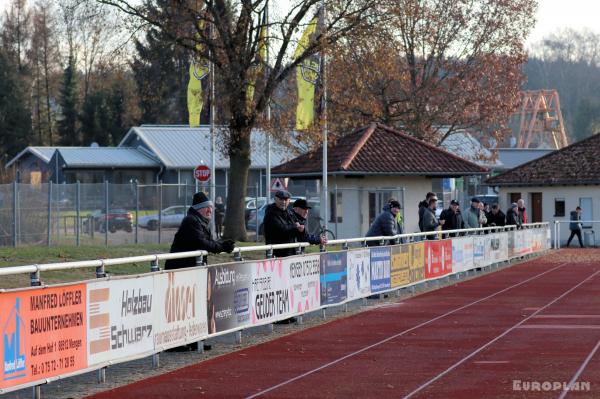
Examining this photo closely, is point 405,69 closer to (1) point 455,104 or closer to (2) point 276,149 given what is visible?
(1) point 455,104

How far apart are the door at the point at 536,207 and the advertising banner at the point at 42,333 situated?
50466 millimetres

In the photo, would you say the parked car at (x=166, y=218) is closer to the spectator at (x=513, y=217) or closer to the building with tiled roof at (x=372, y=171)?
the building with tiled roof at (x=372, y=171)

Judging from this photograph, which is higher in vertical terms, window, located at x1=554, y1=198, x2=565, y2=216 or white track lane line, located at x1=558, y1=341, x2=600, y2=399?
window, located at x1=554, y1=198, x2=565, y2=216

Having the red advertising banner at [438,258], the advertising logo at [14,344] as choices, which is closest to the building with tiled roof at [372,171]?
the red advertising banner at [438,258]

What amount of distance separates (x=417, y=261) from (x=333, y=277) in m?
5.77

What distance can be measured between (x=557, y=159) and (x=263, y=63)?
29980 millimetres

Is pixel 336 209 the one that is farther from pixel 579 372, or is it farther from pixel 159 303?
pixel 579 372

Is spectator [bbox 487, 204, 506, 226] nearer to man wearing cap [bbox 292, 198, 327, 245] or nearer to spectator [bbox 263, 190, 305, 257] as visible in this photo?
man wearing cap [bbox 292, 198, 327, 245]

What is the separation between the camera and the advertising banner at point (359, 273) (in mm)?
20906

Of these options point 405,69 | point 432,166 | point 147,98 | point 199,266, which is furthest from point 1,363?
point 405,69

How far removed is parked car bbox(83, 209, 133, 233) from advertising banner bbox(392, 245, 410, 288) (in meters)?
15.6

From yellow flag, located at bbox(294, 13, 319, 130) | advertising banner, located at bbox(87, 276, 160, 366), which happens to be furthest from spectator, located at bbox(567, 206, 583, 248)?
advertising banner, located at bbox(87, 276, 160, 366)

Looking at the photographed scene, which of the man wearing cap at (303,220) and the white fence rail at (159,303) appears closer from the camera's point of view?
the white fence rail at (159,303)

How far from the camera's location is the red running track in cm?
1166
